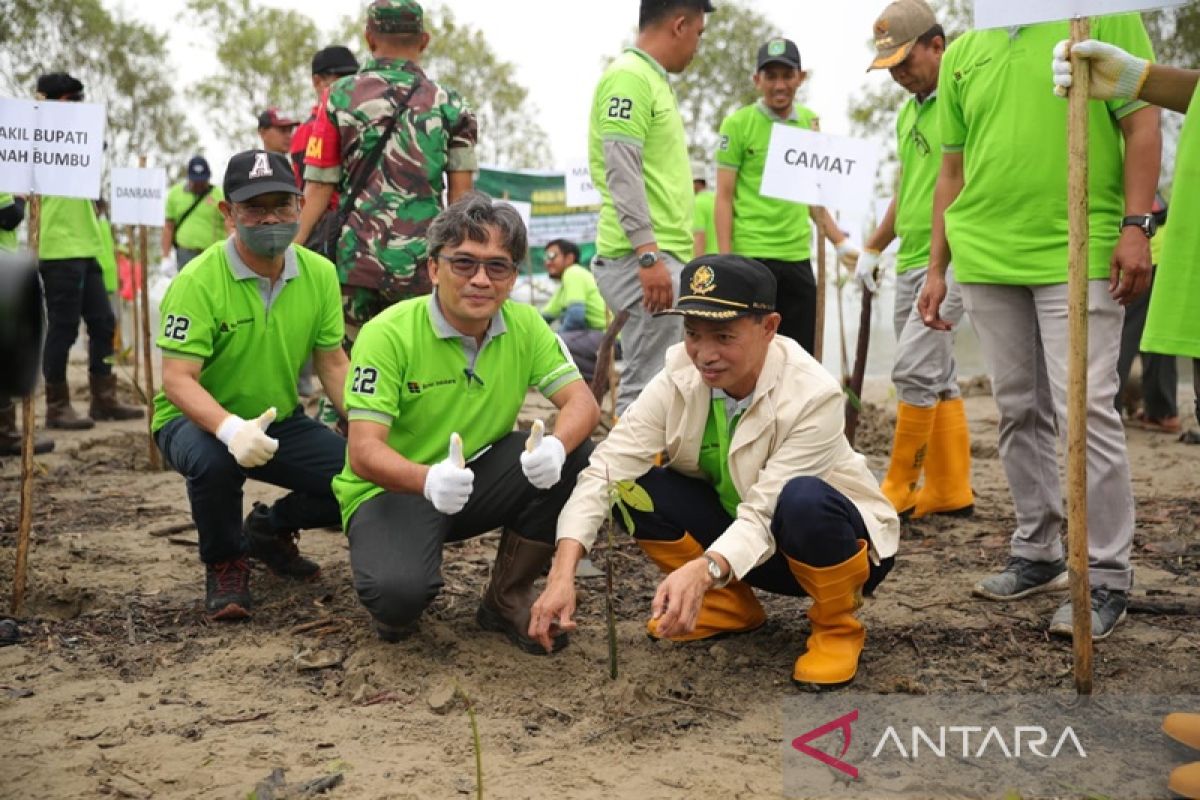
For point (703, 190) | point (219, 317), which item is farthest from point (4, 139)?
point (703, 190)

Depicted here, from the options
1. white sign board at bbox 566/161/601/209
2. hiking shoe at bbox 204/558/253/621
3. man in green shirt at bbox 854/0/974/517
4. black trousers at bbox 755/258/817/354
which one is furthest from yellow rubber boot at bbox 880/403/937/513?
white sign board at bbox 566/161/601/209

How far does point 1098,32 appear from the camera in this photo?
10.9 ft

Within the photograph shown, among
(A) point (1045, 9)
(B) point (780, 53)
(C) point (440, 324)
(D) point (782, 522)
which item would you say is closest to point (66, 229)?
(B) point (780, 53)

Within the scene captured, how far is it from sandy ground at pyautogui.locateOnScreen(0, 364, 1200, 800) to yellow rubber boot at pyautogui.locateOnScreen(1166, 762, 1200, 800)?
68 cm

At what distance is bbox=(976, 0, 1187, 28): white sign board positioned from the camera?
2756mm

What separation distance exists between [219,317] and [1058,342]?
2616 mm

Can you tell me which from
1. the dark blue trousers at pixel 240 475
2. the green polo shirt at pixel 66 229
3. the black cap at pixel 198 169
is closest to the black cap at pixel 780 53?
the dark blue trousers at pixel 240 475

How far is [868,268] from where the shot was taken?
556 cm

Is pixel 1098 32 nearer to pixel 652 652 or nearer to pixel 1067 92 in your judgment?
pixel 1067 92

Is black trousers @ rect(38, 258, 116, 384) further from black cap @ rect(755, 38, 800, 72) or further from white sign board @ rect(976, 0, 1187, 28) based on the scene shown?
white sign board @ rect(976, 0, 1187, 28)

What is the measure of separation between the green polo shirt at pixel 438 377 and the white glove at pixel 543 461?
13.7 inches

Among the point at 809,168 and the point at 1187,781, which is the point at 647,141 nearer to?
the point at 809,168

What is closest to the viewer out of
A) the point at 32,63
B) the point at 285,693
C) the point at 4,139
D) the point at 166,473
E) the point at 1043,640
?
the point at 285,693

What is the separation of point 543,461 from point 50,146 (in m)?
2.38
